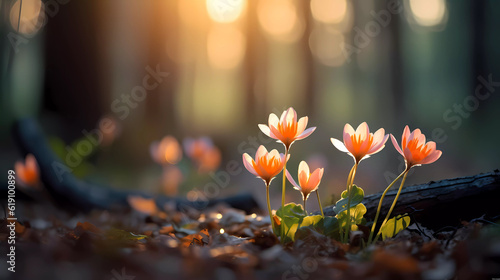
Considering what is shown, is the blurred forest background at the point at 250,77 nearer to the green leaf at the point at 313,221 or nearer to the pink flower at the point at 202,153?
the pink flower at the point at 202,153

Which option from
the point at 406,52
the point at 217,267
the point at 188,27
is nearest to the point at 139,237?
the point at 217,267

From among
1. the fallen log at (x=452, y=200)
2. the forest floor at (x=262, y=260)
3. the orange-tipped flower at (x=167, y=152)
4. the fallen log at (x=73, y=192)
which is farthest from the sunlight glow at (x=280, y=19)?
the forest floor at (x=262, y=260)

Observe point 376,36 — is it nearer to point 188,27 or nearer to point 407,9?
point 407,9

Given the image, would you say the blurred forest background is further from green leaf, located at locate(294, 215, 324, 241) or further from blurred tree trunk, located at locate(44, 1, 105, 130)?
green leaf, located at locate(294, 215, 324, 241)

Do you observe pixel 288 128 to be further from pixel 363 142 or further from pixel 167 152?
pixel 167 152

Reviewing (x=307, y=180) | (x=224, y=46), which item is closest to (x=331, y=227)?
(x=307, y=180)

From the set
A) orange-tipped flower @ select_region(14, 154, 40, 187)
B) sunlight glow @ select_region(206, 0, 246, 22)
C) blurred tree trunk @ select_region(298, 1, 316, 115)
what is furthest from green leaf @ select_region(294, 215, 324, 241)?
sunlight glow @ select_region(206, 0, 246, 22)
